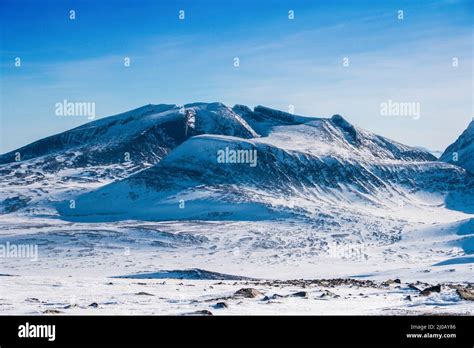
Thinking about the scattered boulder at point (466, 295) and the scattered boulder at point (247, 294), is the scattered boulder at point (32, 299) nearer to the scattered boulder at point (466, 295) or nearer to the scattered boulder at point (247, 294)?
the scattered boulder at point (247, 294)

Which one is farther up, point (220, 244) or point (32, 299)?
point (32, 299)

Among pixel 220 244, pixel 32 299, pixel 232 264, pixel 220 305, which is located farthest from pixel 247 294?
pixel 220 244

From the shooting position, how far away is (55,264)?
99.8 metres

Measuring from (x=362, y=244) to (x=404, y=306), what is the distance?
104 m

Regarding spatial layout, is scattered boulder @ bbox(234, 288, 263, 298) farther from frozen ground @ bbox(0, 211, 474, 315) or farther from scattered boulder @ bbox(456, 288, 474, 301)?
scattered boulder @ bbox(456, 288, 474, 301)

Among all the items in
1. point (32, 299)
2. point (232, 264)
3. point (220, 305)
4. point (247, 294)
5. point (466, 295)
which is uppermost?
point (220, 305)

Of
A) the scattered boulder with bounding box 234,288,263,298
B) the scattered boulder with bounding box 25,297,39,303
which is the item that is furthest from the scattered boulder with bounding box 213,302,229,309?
the scattered boulder with bounding box 25,297,39,303

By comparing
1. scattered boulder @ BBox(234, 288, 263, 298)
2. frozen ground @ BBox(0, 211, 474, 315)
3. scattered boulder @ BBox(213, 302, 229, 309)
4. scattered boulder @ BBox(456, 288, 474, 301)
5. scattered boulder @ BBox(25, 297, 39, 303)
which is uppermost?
scattered boulder @ BBox(213, 302, 229, 309)

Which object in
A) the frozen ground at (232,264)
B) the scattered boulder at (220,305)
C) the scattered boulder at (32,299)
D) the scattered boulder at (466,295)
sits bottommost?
the frozen ground at (232,264)

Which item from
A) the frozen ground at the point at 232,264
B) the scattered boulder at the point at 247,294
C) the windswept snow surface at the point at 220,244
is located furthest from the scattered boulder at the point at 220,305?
the scattered boulder at the point at 247,294

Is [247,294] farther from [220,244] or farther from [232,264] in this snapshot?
[220,244]

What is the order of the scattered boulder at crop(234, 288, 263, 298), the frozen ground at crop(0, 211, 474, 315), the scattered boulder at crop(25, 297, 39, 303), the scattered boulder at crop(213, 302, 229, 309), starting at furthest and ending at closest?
the scattered boulder at crop(234, 288, 263, 298)
the scattered boulder at crop(25, 297, 39, 303)
the frozen ground at crop(0, 211, 474, 315)
the scattered boulder at crop(213, 302, 229, 309)
